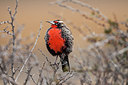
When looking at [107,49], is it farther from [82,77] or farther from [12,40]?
[12,40]

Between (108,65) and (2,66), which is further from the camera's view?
(2,66)

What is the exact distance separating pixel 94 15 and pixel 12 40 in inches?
26.6

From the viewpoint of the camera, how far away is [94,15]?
1855mm

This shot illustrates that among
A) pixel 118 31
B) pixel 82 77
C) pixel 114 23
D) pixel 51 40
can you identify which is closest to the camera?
pixel 118 31

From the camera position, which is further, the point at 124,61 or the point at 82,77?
the point at 82,77

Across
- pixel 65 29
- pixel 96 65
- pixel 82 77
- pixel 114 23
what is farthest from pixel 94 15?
pixel 65 29

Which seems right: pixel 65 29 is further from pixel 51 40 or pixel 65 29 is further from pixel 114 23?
pixel 114 23

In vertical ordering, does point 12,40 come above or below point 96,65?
above

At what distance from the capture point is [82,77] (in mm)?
2277

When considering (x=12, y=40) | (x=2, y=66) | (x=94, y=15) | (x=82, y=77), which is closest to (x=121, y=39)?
(x=94, y=15)

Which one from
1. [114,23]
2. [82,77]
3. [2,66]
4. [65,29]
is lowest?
[82,77]

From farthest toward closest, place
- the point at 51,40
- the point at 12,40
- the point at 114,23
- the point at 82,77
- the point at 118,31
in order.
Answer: the point at 51,40
the point at 82,77
the point at 12,40
the point at 114,23
the point at 118,31

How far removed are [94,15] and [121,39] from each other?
0.84 ft

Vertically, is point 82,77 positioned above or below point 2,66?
below
